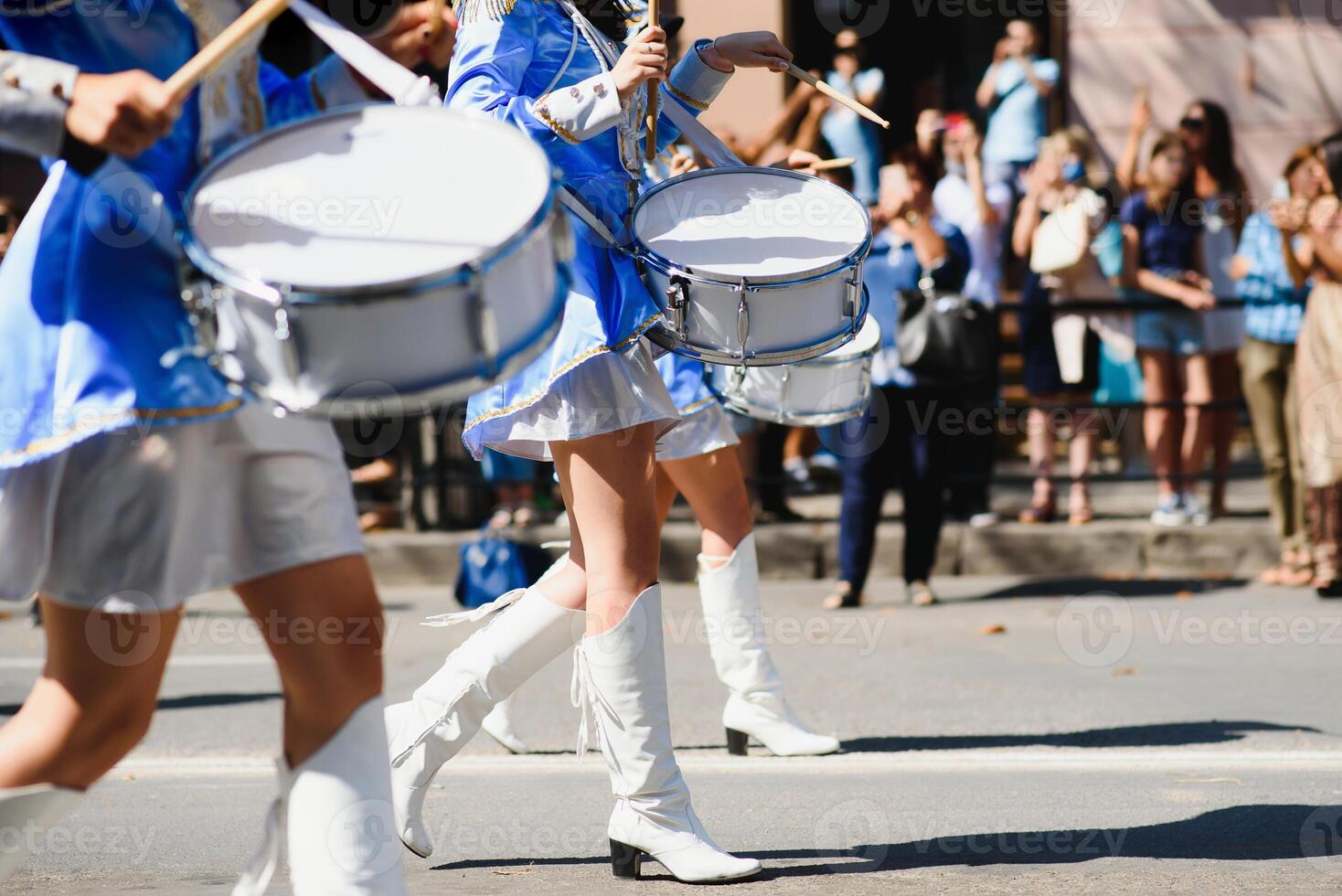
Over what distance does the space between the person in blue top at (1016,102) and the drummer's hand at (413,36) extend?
8161 millimetres

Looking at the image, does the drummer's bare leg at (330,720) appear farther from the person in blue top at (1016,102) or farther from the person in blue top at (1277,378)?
the person in blue top at (1016,102)

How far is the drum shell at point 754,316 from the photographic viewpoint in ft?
11.6

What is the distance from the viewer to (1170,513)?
29.5ft

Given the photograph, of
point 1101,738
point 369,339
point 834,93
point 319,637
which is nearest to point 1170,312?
point 1101,738

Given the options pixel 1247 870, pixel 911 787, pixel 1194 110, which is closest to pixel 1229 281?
pixel 1194 110

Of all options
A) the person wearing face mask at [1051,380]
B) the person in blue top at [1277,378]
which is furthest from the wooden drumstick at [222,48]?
the person wearing face mask at [1051,380]

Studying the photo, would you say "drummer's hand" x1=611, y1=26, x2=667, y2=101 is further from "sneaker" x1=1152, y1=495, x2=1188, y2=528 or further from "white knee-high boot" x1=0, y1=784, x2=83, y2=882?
"sneaker" x1=1152, y1=495, x2=1188, y2=528

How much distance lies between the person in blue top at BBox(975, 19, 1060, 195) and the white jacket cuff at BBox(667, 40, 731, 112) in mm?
6437

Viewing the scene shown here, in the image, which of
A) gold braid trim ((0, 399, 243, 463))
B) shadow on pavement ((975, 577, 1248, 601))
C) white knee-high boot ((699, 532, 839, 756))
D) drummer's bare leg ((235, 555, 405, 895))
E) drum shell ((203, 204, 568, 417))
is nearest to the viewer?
drum shell ((203, 204, 568, 417))

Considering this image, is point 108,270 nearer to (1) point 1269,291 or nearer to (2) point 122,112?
(2) point 122,112

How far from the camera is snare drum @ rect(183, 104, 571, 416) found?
2.22 metres

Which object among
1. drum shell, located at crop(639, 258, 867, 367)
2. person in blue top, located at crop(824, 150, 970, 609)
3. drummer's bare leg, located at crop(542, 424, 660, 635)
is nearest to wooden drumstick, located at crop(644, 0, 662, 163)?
drum shell, located at crop(639, 258, 867, 367)

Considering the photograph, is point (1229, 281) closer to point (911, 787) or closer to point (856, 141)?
point (856, 141)

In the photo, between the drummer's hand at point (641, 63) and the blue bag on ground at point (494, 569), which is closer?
the drummer's hand at point (641, 63)
